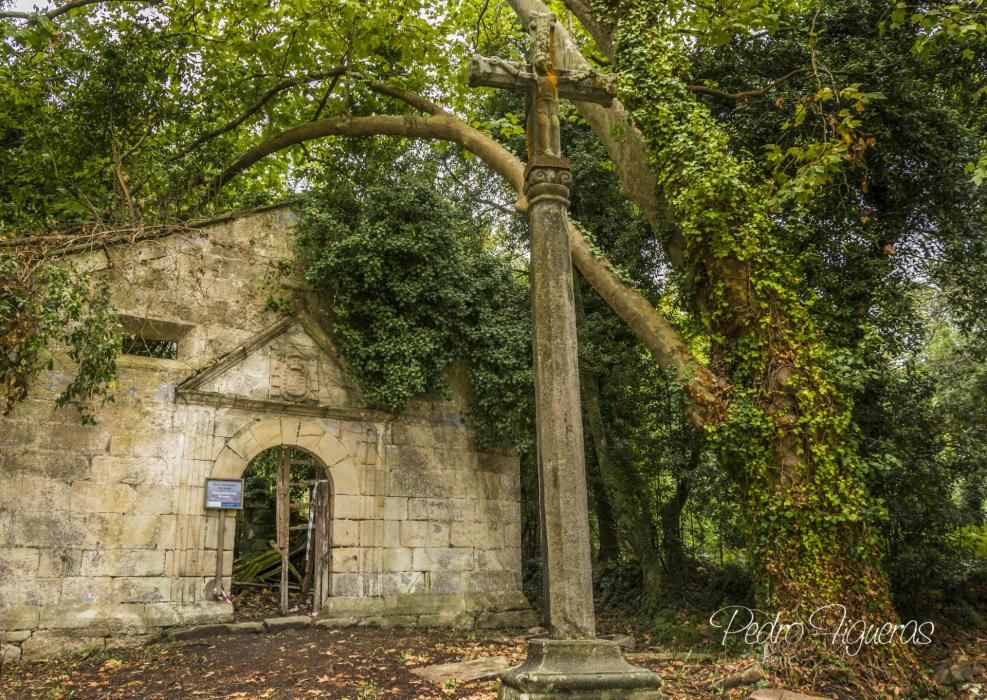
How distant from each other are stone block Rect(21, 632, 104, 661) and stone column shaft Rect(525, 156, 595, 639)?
→ 593cm

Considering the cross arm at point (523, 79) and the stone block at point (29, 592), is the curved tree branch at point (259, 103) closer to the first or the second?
the stone block at point (29, 592)

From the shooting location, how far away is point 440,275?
33.5ft

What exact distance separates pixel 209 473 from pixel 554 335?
591cm

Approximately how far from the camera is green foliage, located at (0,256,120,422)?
23.7 ft

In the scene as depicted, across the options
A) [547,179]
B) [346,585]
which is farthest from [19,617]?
[547,179]

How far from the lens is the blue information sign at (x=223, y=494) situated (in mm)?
8539

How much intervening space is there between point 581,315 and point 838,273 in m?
4.36

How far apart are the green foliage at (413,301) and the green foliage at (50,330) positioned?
280cm

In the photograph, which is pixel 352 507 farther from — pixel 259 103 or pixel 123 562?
pixel 259 103

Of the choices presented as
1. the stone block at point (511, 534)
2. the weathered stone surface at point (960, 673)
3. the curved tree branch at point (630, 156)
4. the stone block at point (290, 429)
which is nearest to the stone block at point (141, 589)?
the stone block at point (290, 429)

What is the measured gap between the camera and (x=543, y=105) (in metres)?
4.81

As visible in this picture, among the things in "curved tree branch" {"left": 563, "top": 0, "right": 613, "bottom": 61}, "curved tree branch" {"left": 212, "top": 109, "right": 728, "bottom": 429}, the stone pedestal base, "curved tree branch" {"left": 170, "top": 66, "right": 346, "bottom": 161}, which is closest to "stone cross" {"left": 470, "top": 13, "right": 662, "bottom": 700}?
the stone pedestal base

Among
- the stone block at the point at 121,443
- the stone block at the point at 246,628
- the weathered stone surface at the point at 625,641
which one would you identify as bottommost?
the weathered stone surface at the point at 625,641

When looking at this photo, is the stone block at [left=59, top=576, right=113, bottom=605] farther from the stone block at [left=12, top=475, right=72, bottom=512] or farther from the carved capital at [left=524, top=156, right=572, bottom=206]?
the carved capital at [left=524, top=156, right=572, bottom=206]
